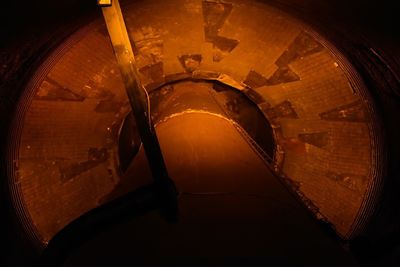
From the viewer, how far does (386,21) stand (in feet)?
9.46

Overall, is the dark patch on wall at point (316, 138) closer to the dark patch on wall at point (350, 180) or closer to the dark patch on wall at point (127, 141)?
the dark patch on wall at point (350, 180)

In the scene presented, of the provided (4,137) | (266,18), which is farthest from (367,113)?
(4,137)

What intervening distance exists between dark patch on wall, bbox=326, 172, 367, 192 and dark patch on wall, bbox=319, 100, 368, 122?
61 cm

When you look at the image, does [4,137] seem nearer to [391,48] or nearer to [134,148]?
[134,148]

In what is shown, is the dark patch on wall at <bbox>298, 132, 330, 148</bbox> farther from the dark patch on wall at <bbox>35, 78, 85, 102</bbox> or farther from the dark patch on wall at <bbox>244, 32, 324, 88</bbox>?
the dark patch on wall at <bbox>35, 78, 85, 102</bbox>

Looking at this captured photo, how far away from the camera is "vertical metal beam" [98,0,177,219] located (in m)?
2.20

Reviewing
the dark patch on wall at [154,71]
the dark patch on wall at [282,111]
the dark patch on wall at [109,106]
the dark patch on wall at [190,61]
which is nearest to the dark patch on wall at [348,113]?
the dark patch on wall at [282,111]

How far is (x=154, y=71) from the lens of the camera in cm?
414

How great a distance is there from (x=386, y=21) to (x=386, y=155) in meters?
1.31

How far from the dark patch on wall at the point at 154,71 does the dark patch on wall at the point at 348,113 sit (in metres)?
1.85

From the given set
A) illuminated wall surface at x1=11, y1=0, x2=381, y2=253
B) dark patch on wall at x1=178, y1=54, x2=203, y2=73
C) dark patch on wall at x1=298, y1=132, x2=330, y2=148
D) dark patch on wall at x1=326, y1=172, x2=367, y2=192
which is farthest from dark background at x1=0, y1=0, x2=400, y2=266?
dark patch on wall at x1=178, y1=54, x2=203, y2=73

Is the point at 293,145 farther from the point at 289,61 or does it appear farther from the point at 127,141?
the point at 127,141

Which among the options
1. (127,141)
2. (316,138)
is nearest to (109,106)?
(127,141)

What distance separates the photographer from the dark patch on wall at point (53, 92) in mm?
3533
